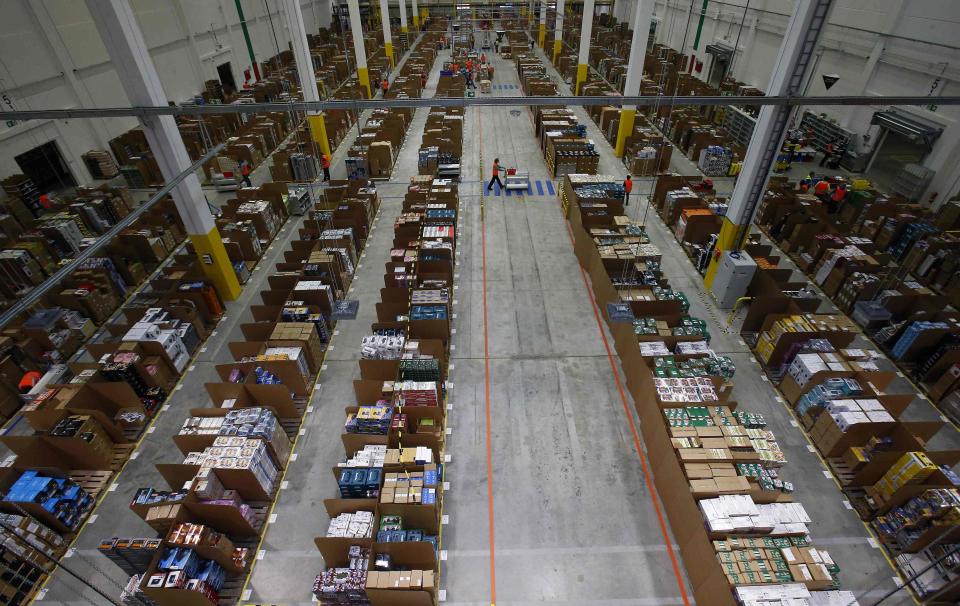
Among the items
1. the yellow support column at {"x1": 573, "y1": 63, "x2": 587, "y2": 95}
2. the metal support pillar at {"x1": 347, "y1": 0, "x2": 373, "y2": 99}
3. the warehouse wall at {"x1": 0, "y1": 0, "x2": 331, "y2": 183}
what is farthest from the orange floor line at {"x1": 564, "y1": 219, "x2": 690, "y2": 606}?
the metal support pillar at {"x1": 347, "y1": 0, "x2": 373, "y2": 99}

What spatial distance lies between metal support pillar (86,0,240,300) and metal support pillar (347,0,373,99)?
759 inches

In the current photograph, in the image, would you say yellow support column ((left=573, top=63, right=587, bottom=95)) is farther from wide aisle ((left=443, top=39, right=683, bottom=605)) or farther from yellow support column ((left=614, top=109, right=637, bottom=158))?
wide aisle ((left=443, top=39, right=683, bottom=605))

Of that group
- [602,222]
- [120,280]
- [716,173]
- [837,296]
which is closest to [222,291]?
[120,280]

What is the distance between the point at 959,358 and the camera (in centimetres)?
967

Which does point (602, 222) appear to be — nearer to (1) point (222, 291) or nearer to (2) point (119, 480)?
(1) point (222, 291)

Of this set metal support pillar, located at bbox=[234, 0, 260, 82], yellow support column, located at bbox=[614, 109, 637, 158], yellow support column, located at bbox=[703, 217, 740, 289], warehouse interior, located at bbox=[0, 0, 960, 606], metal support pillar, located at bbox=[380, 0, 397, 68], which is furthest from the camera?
metal support pillar, located at bbox=[380, 0, 397, 68]

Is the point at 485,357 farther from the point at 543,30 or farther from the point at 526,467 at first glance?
the point at 543,30

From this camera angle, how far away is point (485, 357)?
11.6 metres

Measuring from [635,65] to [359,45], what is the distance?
1769 centimetres

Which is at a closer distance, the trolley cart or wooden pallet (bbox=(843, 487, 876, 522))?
wooden pallet (bbox=(843, 487, 876, 522))

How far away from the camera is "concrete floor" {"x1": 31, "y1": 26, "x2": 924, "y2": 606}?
7.50 metres

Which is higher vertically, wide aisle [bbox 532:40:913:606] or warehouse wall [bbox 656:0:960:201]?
warehouse wall [bbox 656:0:960:201]

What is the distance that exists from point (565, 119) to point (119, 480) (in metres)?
23.8

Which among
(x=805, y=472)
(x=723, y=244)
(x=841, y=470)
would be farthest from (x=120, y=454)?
(x=723, y=244)
